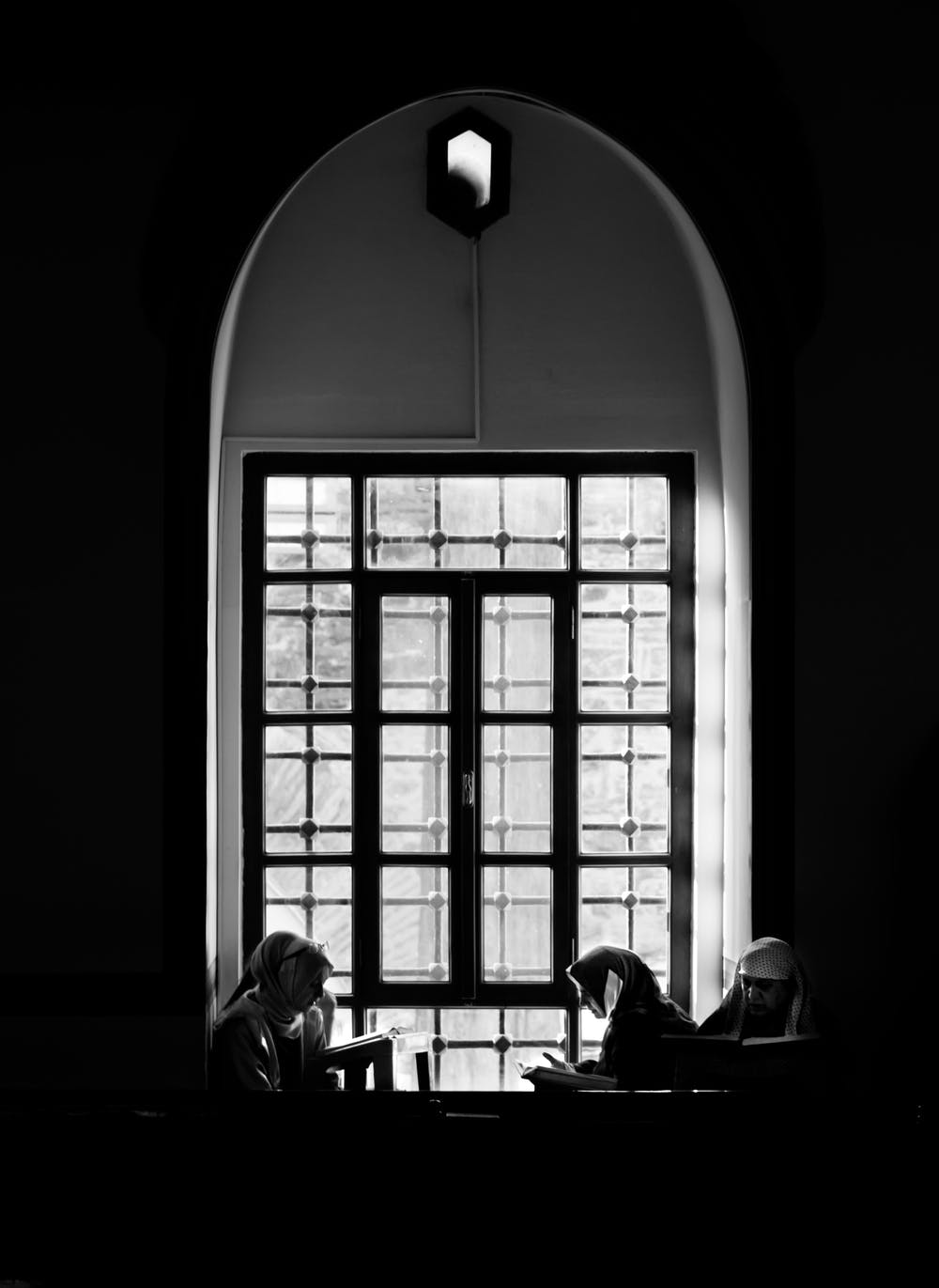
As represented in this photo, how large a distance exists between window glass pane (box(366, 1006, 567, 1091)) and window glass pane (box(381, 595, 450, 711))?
1.11 meters

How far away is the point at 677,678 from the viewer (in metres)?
4.16

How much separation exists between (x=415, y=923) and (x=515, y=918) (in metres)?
0.36

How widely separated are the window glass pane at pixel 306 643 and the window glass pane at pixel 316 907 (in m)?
0.60

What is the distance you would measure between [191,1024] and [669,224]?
314cm

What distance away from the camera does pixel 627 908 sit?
4188 millimetres

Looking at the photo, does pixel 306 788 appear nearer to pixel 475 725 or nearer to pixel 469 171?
pixel 475 725

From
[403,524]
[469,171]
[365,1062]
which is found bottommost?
[365,1062]

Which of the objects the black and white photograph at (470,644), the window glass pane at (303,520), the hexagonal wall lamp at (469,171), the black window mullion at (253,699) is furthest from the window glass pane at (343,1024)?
the hexagonal wall lamp at (469,171)

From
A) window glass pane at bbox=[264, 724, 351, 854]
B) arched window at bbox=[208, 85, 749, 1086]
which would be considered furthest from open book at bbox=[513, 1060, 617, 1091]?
window glass pane at bbox=[264, 724, 351, 854]

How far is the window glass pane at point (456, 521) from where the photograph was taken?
13.7 feet

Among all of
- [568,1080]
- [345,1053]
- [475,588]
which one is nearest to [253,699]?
[475,588]

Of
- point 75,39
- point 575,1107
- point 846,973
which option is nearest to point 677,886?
point 846,973

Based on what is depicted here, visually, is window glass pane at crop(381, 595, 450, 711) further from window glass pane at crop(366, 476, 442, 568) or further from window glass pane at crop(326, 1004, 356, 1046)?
window glass pane at crop(326, 1004, 356, 1046)

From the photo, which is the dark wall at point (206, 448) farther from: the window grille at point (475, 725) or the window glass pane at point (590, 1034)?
the window glass pane at point (590, 1034)
